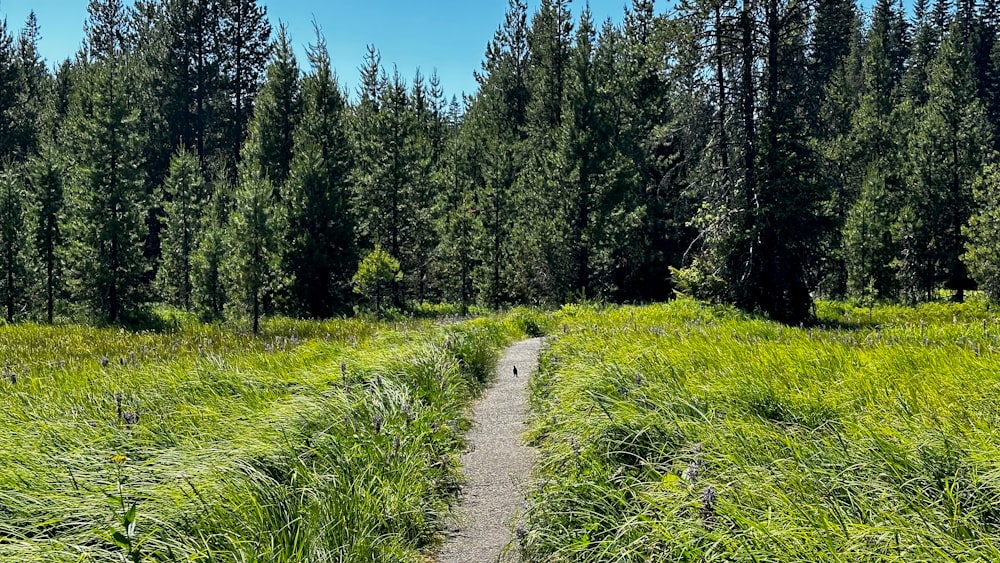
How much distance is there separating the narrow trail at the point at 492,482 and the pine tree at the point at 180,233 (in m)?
27.6

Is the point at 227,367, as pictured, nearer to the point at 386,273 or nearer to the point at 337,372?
the point at 337,372

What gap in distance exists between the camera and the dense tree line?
52.0 feet

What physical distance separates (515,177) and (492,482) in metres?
28.8

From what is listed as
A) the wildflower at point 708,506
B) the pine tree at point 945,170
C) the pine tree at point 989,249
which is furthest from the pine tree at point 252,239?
the pine tree at point 945,170

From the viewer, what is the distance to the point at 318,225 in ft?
82.8

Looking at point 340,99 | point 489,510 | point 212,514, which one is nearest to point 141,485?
point 212,514

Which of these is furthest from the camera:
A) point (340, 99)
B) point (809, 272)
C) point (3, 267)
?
point (340, 99)

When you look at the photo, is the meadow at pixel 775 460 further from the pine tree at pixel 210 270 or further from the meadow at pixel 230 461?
the pine tree at pixel 210 270

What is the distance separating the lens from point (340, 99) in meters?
29.1

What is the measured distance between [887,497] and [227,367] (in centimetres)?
674

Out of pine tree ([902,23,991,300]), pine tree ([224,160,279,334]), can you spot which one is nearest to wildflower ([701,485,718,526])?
pine tree ([224,160,279,334])

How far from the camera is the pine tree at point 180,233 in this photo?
30.4m

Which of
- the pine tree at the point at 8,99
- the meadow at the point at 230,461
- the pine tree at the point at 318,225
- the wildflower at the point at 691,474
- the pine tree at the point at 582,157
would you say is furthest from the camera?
the pine tree at the point at 8,99

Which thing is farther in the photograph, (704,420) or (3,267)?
(3,267)
